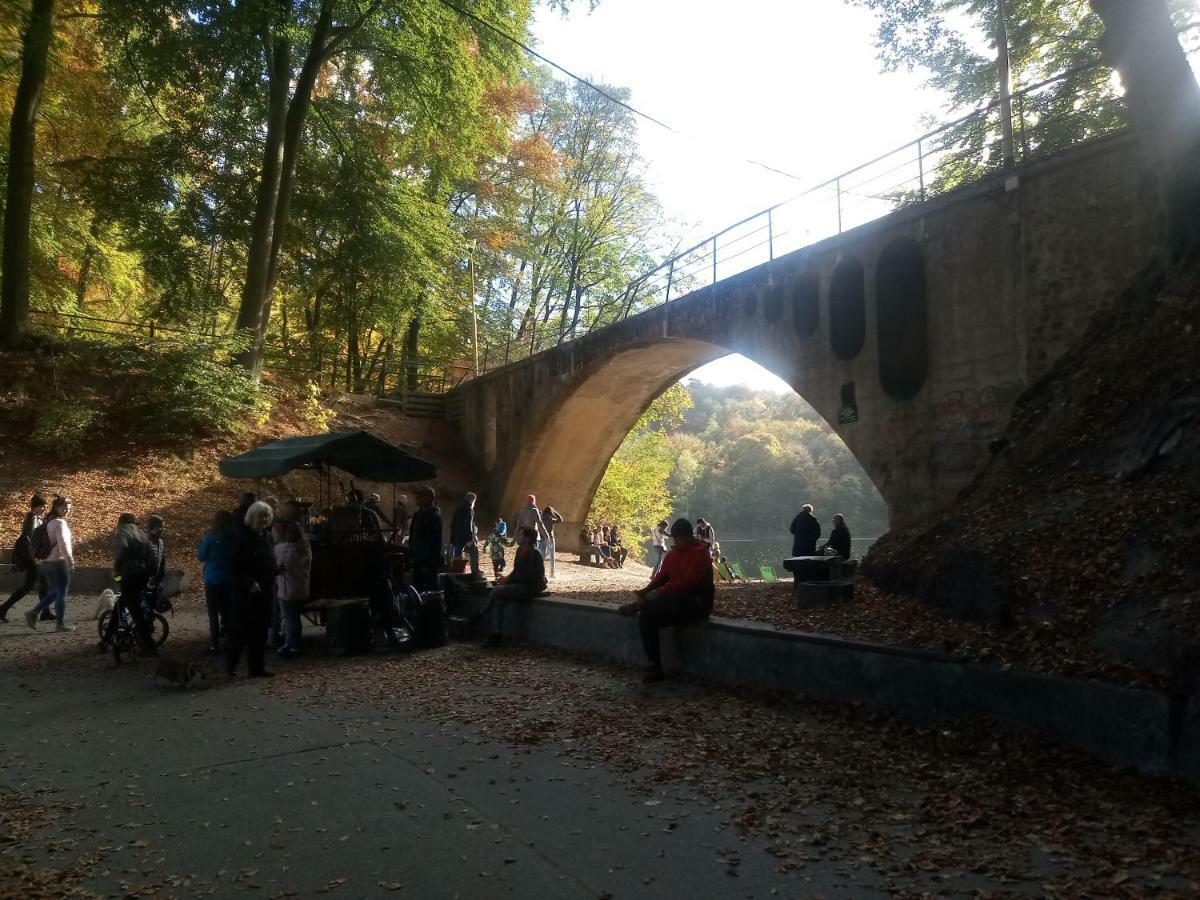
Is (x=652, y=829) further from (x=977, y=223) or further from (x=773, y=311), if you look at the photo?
(x=773, y=311)

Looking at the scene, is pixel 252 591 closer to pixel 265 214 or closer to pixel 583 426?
pixel 265 214

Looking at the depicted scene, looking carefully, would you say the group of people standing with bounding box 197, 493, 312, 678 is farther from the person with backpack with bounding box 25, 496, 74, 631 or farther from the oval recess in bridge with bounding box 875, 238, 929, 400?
the oval recess in bridge with bounding box 875, 238, 929, 400

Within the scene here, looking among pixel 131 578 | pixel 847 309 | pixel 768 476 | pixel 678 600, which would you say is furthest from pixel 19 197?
pixel 768 476

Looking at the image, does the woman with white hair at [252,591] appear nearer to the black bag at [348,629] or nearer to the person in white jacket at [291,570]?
the person in white jacket at [291,570]

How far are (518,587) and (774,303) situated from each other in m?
7.56

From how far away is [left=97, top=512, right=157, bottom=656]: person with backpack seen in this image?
8219mm

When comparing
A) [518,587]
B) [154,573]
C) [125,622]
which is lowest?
[125,622]

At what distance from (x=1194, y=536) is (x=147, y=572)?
28.9ft

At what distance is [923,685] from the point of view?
505 cm

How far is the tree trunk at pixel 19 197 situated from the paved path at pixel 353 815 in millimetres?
16099

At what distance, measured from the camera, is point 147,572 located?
27.5ft

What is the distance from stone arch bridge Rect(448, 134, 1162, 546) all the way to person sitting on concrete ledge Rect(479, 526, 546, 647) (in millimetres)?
5480


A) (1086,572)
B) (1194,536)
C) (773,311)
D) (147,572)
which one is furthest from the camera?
(773,311)

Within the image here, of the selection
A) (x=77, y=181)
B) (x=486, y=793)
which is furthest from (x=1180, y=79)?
(x=77, y=181)
